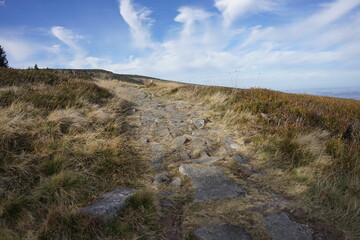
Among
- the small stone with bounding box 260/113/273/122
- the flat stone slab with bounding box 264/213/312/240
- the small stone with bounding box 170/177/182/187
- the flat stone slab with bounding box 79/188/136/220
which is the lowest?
the flat stone slab with bounding box 264/213/312/240

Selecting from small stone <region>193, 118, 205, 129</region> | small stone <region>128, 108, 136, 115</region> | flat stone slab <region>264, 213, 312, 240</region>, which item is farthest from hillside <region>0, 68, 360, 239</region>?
small stone <region>128, 108, 136, 115</region>

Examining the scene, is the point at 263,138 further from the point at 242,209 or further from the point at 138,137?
the point at 138,137

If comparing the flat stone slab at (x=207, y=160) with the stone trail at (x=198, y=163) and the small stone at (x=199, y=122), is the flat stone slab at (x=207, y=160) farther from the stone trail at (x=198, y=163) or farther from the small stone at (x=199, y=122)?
the small stone at (x=199, y=122)

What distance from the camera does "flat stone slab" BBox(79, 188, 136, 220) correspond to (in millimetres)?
2227

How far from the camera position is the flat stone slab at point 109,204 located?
2227 millimetres

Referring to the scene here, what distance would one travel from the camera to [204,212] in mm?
2457

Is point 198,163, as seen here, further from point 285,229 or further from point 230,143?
point 285,229

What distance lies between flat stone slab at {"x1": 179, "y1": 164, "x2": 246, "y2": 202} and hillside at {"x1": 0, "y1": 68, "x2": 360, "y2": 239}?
15 millimetres

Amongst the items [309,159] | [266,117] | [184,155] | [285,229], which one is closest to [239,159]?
[184,155]

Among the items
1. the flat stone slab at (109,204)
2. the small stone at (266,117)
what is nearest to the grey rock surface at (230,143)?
the small stone at (266,117)

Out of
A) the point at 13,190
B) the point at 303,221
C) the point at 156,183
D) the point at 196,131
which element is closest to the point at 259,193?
the point at 303,221

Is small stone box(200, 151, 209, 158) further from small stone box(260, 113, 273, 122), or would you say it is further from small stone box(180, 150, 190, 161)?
small stone box(260, 113, 273, 122)

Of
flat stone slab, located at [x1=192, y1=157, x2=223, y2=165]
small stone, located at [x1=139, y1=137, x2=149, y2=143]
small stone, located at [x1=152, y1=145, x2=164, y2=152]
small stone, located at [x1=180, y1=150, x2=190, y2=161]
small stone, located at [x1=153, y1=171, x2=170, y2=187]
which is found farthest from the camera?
small stone, located at [x1=139, y1=137, x2=149, y2=143]

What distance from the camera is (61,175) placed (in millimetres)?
2660
